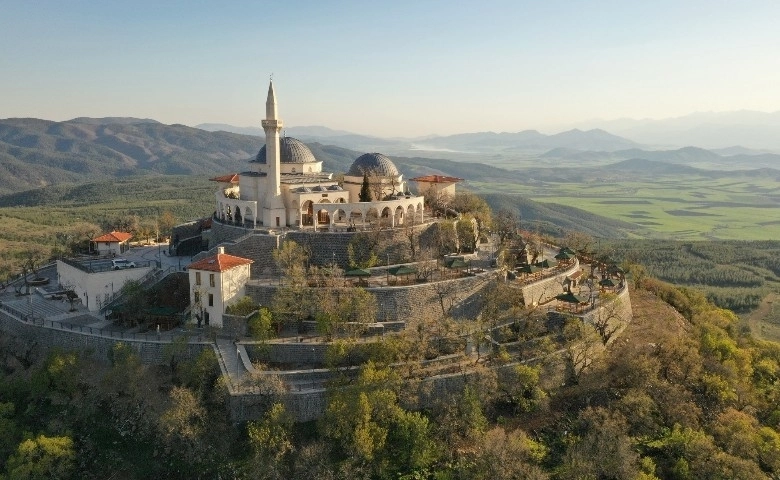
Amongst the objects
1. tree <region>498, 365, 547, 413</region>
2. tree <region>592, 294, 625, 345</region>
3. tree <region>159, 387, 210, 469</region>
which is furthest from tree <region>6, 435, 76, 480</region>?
tree <region>592, 294, 625, 345</region>

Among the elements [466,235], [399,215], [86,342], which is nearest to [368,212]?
[399,215]

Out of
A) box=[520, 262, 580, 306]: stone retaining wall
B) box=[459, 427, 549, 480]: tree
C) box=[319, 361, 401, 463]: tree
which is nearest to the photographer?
box=[459, 427, 549, 480]: tree

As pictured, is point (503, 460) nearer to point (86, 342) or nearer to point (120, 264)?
point (86, 342)

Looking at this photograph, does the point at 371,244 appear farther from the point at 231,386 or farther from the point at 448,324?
the point at 231,386

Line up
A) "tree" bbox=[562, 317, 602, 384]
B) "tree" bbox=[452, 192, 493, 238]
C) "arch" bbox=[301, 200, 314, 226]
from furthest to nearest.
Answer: "tree" bbox=[452, 192, 493, 238] < "arch" bbox=[301, 200, 314, 226] < "tree" bbox=[562, 317, 602, 384]

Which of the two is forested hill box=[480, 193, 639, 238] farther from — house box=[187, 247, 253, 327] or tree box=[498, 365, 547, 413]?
house box=[187, 247, 253, 327]

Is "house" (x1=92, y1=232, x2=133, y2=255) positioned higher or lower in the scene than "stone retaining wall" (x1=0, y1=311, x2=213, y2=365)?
higher
